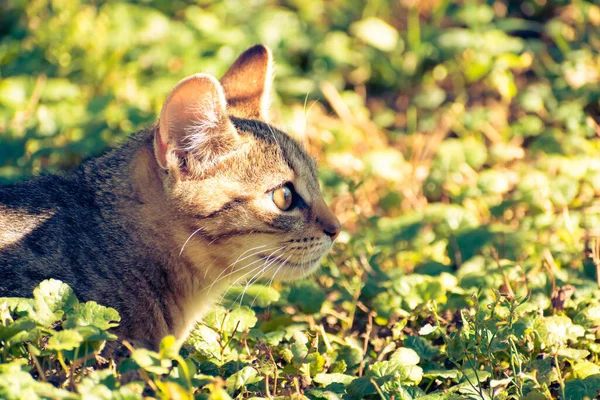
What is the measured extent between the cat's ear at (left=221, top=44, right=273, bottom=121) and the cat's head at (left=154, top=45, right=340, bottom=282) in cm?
39

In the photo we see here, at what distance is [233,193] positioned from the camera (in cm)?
346

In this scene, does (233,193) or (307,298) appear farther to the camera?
(307,298)

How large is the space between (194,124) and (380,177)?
257 centimetres

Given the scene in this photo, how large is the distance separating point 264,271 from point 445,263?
142 cm

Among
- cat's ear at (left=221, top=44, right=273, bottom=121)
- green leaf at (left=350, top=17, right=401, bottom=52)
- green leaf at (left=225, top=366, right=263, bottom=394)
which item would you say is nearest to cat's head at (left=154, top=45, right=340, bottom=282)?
cat's ear at (left=221, top=44, right=273, bottom=121)

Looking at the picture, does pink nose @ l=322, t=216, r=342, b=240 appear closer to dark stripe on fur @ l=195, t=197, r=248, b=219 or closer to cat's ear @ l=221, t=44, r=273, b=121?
dark stripe on fur @ l=195, t=197, r=248, b=219

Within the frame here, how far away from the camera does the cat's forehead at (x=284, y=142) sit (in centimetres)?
367

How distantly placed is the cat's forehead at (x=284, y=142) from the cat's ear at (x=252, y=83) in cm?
23

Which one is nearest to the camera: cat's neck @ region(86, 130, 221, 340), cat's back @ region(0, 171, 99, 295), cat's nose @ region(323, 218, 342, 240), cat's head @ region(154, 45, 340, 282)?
cat's back @ region(0, 171, 99, 295)

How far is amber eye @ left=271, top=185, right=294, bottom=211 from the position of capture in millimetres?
3533

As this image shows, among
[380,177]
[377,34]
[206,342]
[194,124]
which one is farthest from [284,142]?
[377,34]

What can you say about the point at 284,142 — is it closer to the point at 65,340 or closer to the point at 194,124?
the point at 194,124

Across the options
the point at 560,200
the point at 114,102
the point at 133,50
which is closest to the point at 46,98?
the point at 114,102

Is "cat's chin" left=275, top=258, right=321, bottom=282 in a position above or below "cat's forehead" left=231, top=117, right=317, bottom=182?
below
